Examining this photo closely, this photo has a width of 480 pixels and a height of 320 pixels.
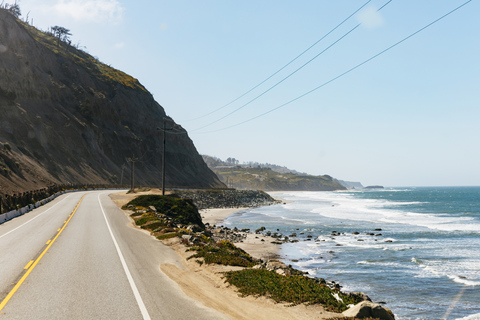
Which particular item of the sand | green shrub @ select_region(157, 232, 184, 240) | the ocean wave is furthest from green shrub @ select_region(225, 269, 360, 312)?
the ocean wave

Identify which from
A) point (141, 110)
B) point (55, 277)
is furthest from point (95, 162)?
point (55, 277)

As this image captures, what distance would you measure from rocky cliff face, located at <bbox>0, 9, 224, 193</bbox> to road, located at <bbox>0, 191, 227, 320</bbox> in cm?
4208

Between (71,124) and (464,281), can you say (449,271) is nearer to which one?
(464,281)

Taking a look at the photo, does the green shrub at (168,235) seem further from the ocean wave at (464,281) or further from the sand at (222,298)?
the ocean wave at (464,281)

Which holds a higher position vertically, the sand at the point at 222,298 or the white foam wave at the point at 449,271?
the sand at the point at 222,298

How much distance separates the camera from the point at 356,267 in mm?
31047

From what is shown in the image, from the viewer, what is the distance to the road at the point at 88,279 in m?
10.6

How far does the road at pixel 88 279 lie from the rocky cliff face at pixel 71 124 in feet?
138

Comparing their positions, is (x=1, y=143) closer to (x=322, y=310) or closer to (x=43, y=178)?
(x=43, y=178)

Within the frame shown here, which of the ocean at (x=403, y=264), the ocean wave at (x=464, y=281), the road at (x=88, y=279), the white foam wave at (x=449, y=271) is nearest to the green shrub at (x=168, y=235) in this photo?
the road at (x=88, y=279)

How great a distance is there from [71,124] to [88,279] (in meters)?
110

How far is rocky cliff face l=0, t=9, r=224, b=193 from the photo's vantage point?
90.1 metres

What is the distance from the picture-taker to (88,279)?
13.7 m

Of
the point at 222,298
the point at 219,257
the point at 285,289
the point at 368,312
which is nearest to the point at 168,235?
the point at 219,257
